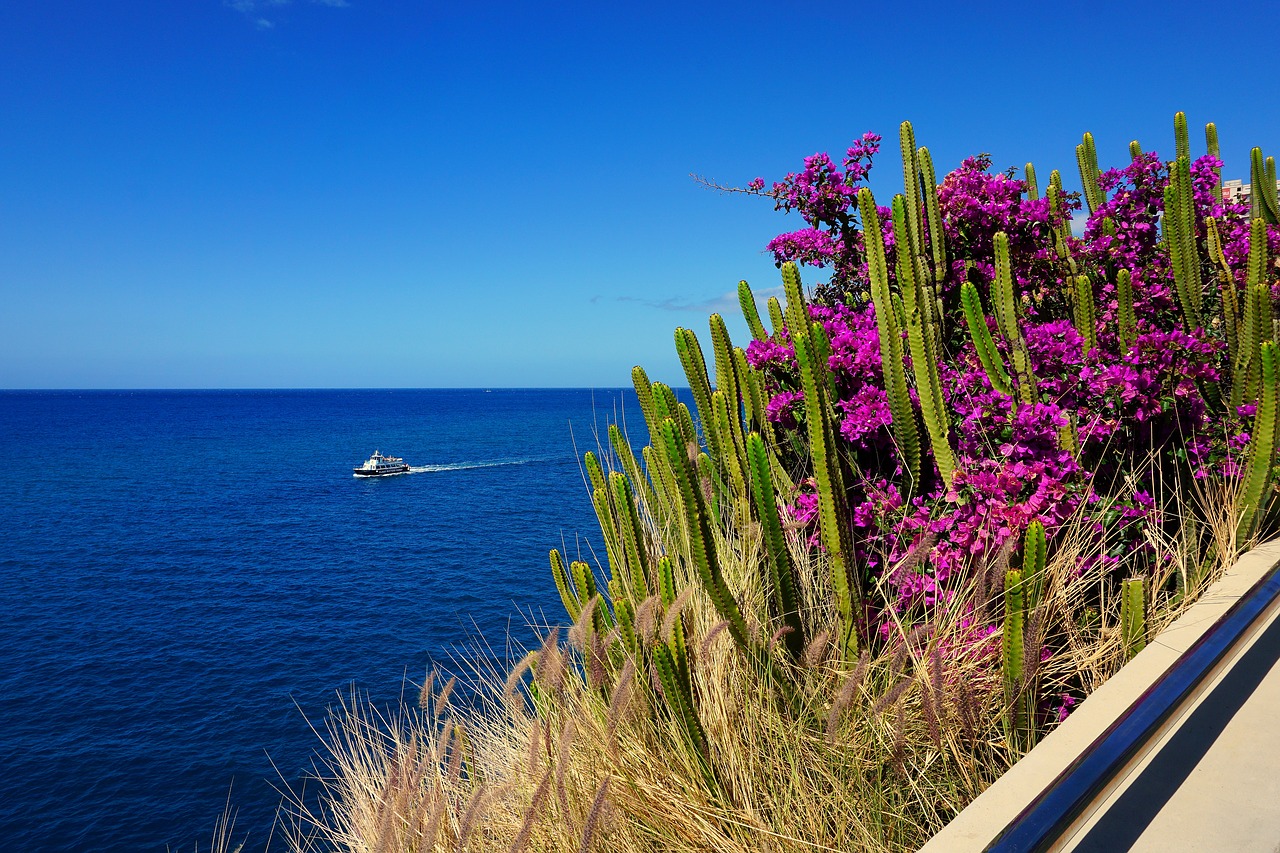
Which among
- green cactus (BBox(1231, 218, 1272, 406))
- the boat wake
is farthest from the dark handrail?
the boat wake

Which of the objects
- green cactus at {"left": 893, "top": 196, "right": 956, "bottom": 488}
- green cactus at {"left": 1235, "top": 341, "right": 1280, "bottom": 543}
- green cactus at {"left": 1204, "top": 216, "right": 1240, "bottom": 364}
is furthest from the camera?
green cactus at {"left": 1204, "top": 216, "right": 1240, "bottom": 364}

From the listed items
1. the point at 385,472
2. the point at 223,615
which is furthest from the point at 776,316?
the point at 385,472

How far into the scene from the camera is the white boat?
2190 inches

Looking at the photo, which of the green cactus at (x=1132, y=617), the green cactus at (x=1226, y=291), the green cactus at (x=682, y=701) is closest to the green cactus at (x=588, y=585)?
the green cactus at (x=682, y=701)

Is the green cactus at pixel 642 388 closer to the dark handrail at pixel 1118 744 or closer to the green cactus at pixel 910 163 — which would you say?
the green cactus at pixel 910 163

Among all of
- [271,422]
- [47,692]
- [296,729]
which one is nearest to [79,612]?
[47,692]

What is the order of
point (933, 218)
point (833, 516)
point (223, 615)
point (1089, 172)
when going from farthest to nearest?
1. point (223, 615)
2. point (1089, 172)
3. point (933, 218)
4. point (833, 516)

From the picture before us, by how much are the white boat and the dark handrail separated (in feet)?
185

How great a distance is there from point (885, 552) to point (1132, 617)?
95 centimetres

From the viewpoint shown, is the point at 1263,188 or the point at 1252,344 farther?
the point at 1263,188

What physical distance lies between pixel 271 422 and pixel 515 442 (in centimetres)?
6025

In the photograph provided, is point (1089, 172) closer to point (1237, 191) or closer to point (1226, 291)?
point (1226, 291)

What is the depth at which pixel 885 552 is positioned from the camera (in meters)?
3.28

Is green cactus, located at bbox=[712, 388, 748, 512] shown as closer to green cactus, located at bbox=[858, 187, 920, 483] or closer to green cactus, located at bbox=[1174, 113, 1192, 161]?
green cactus, located at bbox=[858, 187, 920, 483]
